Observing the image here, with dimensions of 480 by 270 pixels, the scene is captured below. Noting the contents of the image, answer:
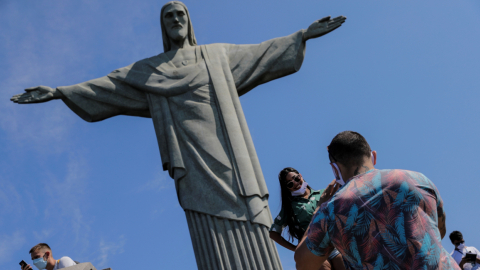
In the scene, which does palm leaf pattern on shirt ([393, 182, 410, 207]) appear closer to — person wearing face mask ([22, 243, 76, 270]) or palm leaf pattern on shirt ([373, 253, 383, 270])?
palm leaf pattern on shirt ([373, 253, 383, 270])

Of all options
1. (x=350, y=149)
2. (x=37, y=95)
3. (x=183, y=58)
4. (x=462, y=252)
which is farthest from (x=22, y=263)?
(x=462, y=252)

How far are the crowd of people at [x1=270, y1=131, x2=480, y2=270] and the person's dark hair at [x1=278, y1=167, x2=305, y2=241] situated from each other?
4.61ft

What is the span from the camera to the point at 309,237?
9.75 feet

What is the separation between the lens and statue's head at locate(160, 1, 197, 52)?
7887mm

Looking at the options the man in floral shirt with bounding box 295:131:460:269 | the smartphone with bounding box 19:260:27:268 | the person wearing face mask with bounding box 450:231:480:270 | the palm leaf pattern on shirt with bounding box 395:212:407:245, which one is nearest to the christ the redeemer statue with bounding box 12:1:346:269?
the smartphone with bounding box 19:260:27:268

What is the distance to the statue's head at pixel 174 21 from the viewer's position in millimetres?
7887

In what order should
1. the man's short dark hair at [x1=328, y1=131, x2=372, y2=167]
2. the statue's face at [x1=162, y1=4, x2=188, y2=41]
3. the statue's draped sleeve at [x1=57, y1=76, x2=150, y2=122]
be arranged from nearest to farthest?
the man's short dark hair at [x1=328, y1=131, x2=372, y2=167] < the statue's draped sleeve at [x1=57, y1=76, x2=150, y2=122] < the statue's face at [x1=162, y1=4, x2=188, y2=41]

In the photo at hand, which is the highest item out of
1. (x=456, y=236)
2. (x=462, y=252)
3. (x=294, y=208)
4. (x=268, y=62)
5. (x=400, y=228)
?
(x=268, y=62)

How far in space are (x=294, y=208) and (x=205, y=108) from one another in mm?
2913

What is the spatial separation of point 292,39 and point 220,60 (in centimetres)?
111

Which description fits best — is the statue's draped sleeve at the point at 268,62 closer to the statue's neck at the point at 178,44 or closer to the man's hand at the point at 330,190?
the statue's neck at the point at 178,44

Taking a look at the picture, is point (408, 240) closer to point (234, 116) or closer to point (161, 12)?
point (234, 116)

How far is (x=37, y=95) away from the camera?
7.59 m

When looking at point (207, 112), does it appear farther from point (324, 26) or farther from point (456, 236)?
point (456, 236)
